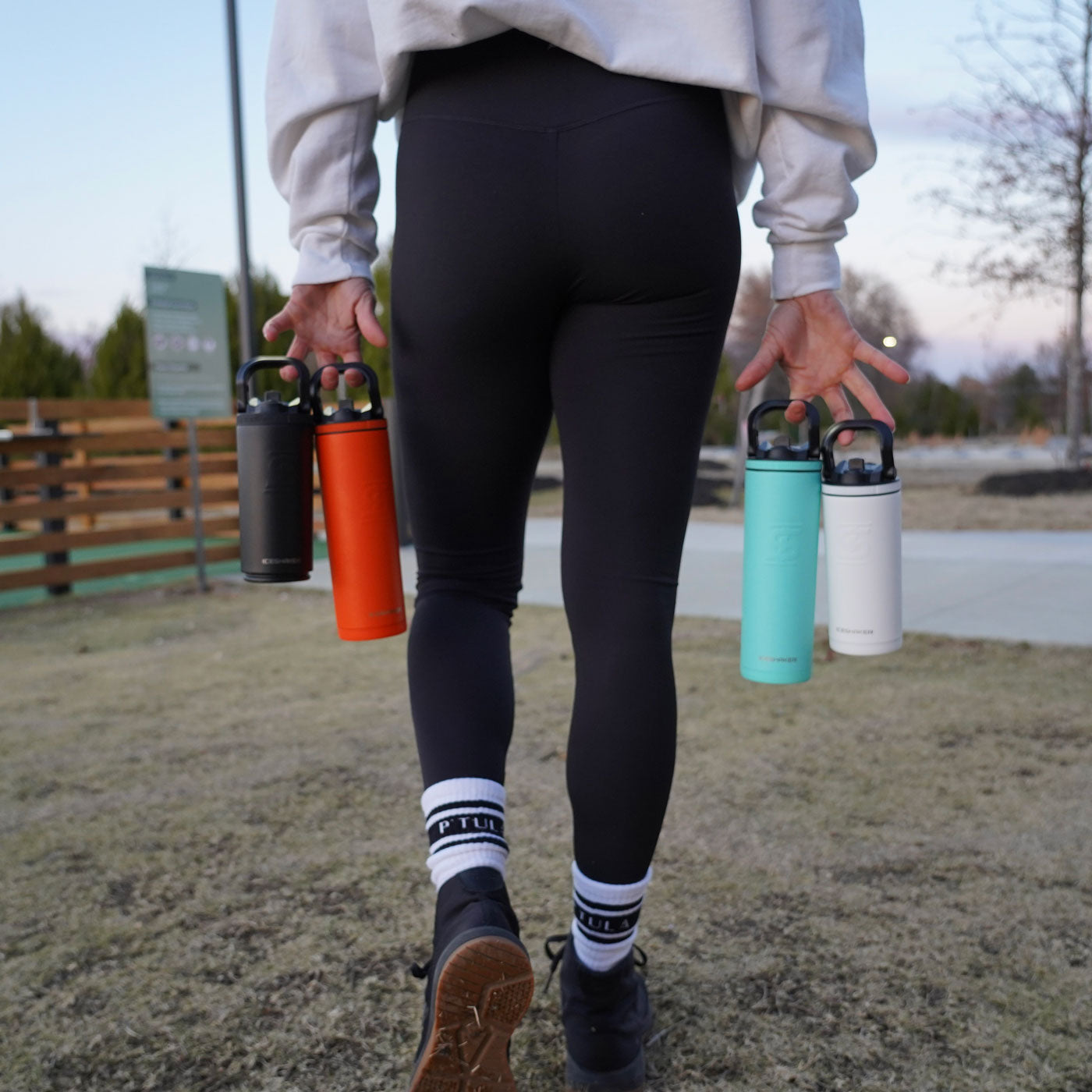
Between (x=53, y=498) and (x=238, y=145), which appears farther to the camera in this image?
(x=238, y=145)

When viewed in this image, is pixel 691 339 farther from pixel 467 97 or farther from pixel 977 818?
pixel 977 818

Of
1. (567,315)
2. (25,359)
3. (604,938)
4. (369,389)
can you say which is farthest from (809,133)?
(25,359)

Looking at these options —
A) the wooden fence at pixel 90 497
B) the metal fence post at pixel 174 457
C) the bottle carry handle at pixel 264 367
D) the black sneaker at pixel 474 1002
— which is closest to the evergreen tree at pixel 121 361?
the wooden fence at pixel 90 497

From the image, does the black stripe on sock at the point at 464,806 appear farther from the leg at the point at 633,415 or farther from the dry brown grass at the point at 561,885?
the dry brown grass at the point at 561,885

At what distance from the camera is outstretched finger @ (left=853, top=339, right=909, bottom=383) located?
123cm

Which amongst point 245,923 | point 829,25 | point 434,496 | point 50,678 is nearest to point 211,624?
point 50,678

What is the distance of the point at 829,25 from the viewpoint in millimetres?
1154

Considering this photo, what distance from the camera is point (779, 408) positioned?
1.26m

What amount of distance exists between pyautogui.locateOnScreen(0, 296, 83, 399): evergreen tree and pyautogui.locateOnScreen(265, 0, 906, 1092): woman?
1544 centimetres

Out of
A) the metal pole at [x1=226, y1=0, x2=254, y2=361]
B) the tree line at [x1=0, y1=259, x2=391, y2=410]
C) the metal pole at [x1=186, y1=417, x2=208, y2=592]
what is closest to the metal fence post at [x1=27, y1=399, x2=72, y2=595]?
the metal pole at [x1=186, y1=417, x2=208, y2=592]

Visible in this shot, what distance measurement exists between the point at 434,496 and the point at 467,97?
0.44 m

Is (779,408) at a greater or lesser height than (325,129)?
lesser

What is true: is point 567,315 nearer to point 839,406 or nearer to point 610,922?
point 839,406

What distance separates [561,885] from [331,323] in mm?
1099
